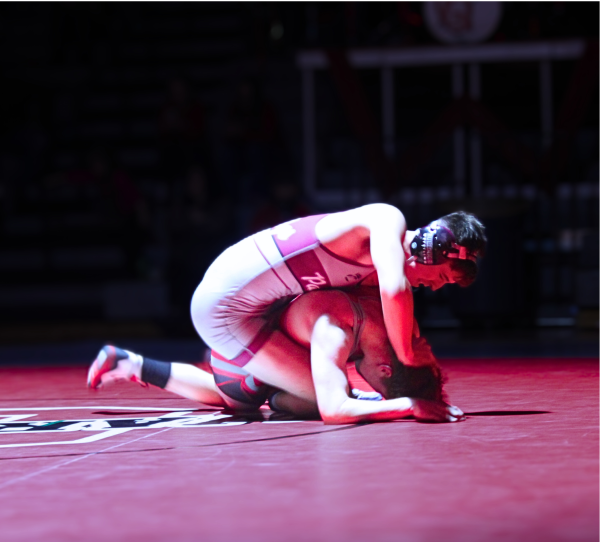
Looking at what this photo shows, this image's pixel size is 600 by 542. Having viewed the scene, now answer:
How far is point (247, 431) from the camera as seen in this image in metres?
3.05

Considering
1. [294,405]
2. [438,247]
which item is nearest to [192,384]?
[294,405]

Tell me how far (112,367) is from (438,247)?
1326mm

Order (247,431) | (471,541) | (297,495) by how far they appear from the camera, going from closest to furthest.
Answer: (471,541) → (297,495) → (247,431)

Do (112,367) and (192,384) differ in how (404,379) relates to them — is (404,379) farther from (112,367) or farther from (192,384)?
(112,367)

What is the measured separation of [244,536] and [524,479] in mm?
766

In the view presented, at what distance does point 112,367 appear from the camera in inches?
136

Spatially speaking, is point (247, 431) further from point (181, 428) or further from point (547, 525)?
point (547, 525)

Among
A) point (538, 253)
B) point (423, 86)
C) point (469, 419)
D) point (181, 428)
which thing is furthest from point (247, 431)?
point (423, 86)

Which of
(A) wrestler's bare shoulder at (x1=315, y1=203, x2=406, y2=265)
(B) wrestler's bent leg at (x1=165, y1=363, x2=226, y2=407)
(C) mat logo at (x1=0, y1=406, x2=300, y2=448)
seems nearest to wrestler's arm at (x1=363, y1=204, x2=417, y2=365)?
(A) wrestler's bare shoulder at (x1=315, y1=203, x2=406, y2=265)

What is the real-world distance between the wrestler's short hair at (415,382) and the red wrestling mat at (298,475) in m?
0.11

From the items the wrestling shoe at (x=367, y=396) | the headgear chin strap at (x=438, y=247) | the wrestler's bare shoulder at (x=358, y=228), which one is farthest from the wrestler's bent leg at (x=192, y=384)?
the headgear chin strap at (x=438, y=247)

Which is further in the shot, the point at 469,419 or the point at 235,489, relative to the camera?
the point at 469,419

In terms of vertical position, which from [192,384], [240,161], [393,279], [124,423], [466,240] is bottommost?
[124,423]

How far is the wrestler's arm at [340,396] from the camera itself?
2988 millimetres
